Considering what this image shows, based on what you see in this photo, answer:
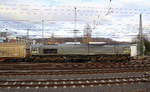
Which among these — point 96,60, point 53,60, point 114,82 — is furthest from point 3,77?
point 96,60

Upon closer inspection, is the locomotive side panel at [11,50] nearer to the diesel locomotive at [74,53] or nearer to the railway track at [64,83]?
the diesel locomotive at [74,53]

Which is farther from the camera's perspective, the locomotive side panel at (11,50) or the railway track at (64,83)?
the locomotive side panel at (11,50)

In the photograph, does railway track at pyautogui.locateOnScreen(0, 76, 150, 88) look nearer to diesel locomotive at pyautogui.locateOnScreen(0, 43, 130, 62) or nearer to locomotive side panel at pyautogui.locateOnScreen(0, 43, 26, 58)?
locomotive side panel at pyautogui.locateOnScreen(0, 43, 26, 58)

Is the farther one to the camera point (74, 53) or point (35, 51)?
point (74, 53)

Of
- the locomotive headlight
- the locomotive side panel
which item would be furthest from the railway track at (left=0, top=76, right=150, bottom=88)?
the locomotive headlight

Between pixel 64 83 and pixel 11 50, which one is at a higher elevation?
pixel 11 50

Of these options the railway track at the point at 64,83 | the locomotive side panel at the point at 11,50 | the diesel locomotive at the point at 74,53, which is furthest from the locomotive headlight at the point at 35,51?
the railway track at the point at 64,83

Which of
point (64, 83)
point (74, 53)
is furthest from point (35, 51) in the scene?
point (64, 83)

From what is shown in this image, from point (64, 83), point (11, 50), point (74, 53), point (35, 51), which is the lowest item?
point (64, 83)

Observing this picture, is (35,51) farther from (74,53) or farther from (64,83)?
(64,83)

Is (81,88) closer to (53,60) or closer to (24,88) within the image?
(24,88)

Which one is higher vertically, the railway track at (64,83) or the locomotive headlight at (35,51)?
the locomotive headlight at (35,51)

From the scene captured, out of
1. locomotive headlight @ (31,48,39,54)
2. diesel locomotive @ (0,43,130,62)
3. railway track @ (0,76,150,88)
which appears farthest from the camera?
locomotive headlight @ (31,48,39,54)

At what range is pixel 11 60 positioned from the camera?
3222 cm
